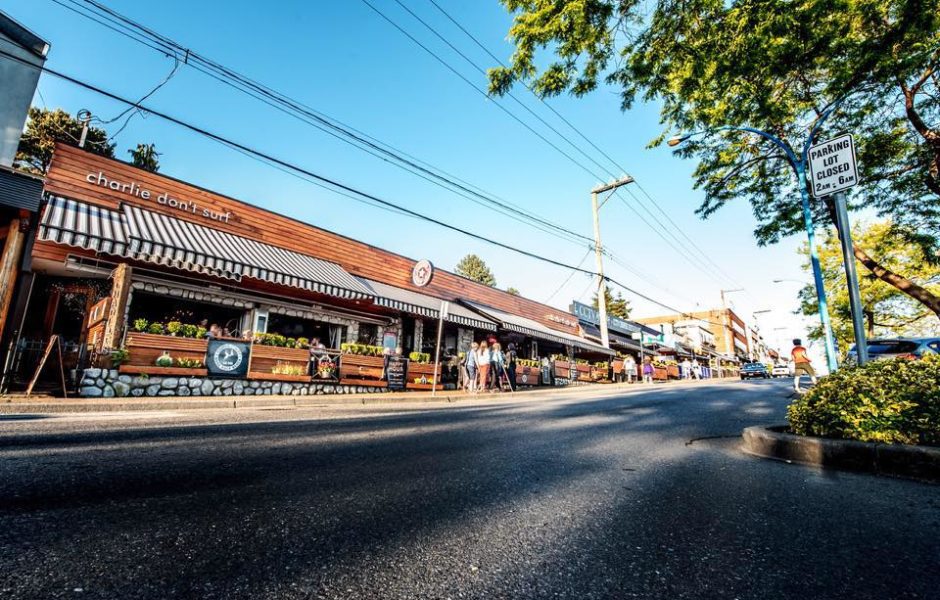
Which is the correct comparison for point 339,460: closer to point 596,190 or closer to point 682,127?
point 682,127

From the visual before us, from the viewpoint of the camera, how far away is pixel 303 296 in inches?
526

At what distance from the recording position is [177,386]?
31.7 ft

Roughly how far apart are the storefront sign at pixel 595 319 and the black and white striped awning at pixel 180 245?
18.7 meters

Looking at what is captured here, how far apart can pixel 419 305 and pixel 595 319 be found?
19019mm

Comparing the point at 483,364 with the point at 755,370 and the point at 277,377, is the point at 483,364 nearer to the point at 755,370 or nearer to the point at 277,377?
the point at 277,377

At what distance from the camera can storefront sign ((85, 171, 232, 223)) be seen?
10555 millimetres

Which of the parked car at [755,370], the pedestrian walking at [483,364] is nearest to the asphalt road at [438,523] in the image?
the pedestrian walking at [483,364]

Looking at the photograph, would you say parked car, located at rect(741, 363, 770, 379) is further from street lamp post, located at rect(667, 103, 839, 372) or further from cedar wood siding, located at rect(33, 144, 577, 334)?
street lamp post, located at rect(667, 103, 839, 372)

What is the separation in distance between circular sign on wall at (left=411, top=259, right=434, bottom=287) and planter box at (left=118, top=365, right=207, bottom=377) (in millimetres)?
8729

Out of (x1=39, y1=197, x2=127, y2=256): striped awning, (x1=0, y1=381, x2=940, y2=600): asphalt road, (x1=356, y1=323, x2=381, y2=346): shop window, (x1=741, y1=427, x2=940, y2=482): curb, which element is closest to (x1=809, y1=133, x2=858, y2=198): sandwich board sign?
(x1=741, y1=427, x2=940, y2=482): curb

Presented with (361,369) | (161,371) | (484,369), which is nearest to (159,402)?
(161,371)

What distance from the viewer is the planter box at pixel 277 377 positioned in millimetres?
10727

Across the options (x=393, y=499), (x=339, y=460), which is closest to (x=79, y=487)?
(x=339, y=460)

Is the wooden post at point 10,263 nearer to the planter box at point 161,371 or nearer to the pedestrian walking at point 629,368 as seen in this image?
the planter box at point 161,371
